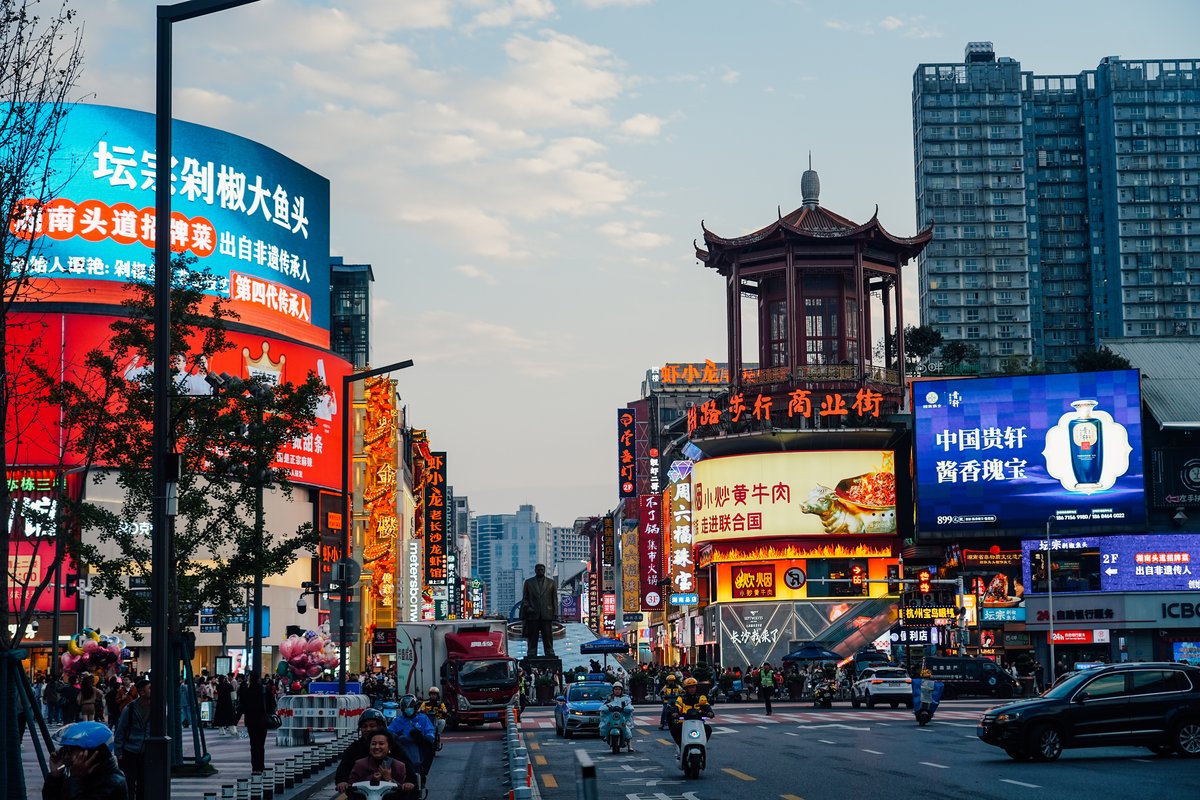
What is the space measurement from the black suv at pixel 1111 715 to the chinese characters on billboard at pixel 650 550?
326 feet

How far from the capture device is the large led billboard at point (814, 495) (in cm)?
9512

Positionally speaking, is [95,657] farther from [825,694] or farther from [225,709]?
[825,694]

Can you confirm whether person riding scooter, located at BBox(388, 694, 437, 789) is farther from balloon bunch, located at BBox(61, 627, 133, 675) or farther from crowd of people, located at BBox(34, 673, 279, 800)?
balloon bunch, located at BBox(61, 627, 133, 675)

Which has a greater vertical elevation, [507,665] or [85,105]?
[85,105]

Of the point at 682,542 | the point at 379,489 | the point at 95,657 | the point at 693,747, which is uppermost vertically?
the point at 379,489

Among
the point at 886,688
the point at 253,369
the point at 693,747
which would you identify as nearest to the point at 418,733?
the point at 693,747

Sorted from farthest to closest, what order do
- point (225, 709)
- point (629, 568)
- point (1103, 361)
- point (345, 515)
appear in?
point (629, 568) < point (1103, 361) < point (225, 709) < point (345, 515)

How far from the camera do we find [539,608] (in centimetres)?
6838

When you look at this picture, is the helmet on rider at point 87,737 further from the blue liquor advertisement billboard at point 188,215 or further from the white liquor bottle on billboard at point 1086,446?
the white liquor bottle on billboard at point 1086,446

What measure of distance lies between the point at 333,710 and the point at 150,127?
51.7 metres

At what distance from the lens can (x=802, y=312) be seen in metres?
98.1

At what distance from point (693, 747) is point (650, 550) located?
344 feet

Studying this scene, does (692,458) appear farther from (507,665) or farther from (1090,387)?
(507,665)

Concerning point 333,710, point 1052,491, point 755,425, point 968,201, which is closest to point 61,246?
point 755,425
